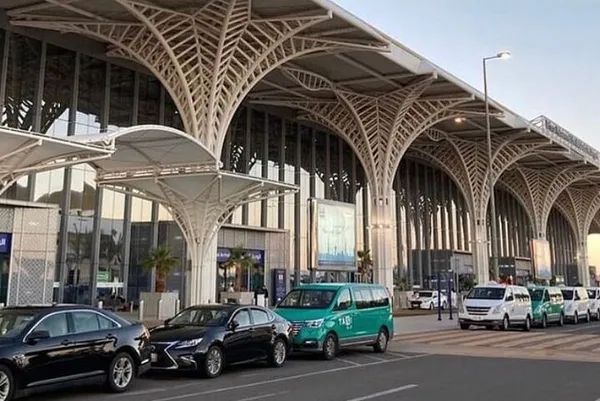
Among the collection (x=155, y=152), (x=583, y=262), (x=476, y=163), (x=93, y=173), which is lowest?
(x=583, y=262)

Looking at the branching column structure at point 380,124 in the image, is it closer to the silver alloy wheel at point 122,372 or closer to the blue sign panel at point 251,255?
the blue sign panel at point 251,255

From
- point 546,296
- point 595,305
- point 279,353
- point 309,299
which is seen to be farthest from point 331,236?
point 279,353

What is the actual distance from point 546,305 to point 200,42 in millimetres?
19216

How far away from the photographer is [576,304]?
3284cm

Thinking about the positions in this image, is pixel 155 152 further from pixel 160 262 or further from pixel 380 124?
pixel 380 124

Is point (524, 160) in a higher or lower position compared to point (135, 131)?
higher

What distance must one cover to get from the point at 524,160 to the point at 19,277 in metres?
48.4

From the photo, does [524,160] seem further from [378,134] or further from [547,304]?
[547,304]

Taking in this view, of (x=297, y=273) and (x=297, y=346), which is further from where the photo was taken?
(x=297, y=273)

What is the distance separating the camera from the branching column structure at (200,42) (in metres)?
25.0

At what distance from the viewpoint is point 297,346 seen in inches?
603

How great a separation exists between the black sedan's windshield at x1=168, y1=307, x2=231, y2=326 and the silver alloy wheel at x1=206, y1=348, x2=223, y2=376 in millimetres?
650

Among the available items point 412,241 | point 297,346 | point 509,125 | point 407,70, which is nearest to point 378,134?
point 407,70

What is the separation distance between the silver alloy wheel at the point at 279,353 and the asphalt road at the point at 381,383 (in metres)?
0.24
